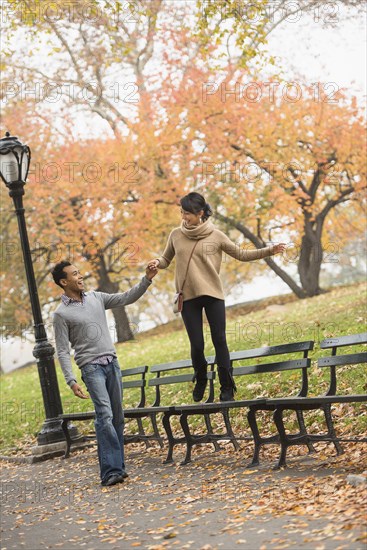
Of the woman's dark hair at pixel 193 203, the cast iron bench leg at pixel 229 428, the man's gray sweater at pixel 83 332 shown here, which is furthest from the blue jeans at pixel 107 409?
the woman's dark hair at pixel 193 203

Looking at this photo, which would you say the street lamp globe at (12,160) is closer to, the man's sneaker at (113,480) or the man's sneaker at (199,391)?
the man's sneaker at (199,391)

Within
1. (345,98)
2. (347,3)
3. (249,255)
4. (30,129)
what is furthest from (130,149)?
(249,255)

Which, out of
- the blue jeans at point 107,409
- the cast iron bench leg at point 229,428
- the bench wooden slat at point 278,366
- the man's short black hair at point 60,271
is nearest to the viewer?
the bench wooden slat at point 278,366

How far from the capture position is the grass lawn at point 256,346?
10.2 meters

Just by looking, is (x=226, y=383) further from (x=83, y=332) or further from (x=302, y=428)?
(x=83, y=332)

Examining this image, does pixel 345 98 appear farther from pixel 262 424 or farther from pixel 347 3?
pixel 262 424

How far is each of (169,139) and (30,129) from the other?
237 inches

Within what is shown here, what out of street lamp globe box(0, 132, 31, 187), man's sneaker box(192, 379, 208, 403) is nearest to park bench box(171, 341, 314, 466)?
man's sneaker box(192, 379, 208, 403)

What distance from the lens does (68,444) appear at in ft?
37.6

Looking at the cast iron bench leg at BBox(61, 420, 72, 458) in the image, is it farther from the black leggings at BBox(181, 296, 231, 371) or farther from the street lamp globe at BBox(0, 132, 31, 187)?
the black leggings at BBox(181, 296, 231, 371)

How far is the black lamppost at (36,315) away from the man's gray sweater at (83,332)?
3422 millimetres

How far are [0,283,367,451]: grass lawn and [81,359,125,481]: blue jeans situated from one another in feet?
7.37

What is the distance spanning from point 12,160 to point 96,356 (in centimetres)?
486

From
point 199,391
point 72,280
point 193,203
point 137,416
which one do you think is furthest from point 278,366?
point 137,416
